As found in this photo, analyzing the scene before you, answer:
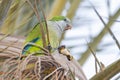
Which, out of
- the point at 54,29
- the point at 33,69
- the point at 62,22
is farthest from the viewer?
the point at 62,22

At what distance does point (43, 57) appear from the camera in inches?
40.8

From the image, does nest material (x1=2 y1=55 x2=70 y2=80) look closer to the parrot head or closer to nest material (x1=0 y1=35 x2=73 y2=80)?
nest material (x1=0 y1=35 x2=73 y2=80)

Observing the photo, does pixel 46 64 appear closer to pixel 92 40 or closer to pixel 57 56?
pixel 57 56

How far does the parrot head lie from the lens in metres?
2.24

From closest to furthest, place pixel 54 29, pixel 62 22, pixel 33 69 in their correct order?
pixel 33 69 < pixel 54 29 < pixel 62 22

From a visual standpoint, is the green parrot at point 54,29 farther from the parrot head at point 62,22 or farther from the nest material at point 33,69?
the nest material at point 33,69

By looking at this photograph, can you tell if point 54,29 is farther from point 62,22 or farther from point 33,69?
point 33,69

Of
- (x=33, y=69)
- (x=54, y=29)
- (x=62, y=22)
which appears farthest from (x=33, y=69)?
(x=62, y=22)

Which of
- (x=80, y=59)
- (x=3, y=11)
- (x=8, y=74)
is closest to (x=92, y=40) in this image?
(x=80, y=59)

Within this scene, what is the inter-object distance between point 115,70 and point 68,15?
137cm

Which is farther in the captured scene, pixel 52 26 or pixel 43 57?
pixel 52 26

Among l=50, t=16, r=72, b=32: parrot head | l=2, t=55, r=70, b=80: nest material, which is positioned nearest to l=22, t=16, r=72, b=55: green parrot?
l=50, t=16, r=72, b=32: parrot head

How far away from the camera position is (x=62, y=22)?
231 centimetres

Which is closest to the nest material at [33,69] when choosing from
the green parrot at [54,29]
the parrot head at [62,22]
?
the green parrot at [54,29]
